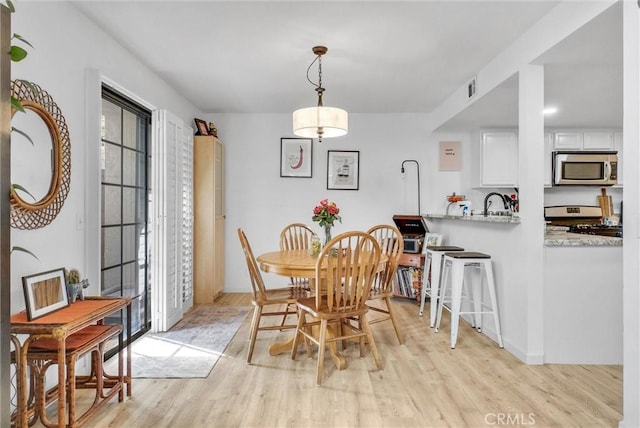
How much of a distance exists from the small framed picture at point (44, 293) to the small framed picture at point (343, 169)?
3399mm

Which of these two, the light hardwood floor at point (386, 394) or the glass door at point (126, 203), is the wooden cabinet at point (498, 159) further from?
the glass door at point (126, 203)

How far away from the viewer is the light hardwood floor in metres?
1.94

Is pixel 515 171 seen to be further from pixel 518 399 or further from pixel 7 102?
pixel 7 102

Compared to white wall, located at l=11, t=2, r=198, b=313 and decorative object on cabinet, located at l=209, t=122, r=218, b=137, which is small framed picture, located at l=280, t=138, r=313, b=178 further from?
white wall, located at l=11, t=2, r=198, b=313

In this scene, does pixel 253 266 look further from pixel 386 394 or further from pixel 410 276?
pixel 410 276

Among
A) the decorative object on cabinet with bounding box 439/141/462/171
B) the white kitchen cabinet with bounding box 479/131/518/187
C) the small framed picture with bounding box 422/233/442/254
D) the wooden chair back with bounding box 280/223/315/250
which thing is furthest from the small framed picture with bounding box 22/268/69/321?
the white kitchen cabinet with bounding box 479/131/518/187

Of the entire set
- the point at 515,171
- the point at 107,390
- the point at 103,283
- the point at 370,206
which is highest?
the point at 515,171

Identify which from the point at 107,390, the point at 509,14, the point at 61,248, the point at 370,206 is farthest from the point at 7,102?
the point at 370,206

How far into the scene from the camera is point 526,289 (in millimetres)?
2633

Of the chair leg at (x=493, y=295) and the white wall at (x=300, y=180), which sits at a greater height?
the white wall at (x=300, y=180)

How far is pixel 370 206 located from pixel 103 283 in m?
3.19

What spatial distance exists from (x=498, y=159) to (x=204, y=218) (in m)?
3.70

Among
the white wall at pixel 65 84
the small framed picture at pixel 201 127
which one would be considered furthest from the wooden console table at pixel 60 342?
the small framed picture at pixel 201 127

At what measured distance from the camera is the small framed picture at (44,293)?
1698 millimetres
